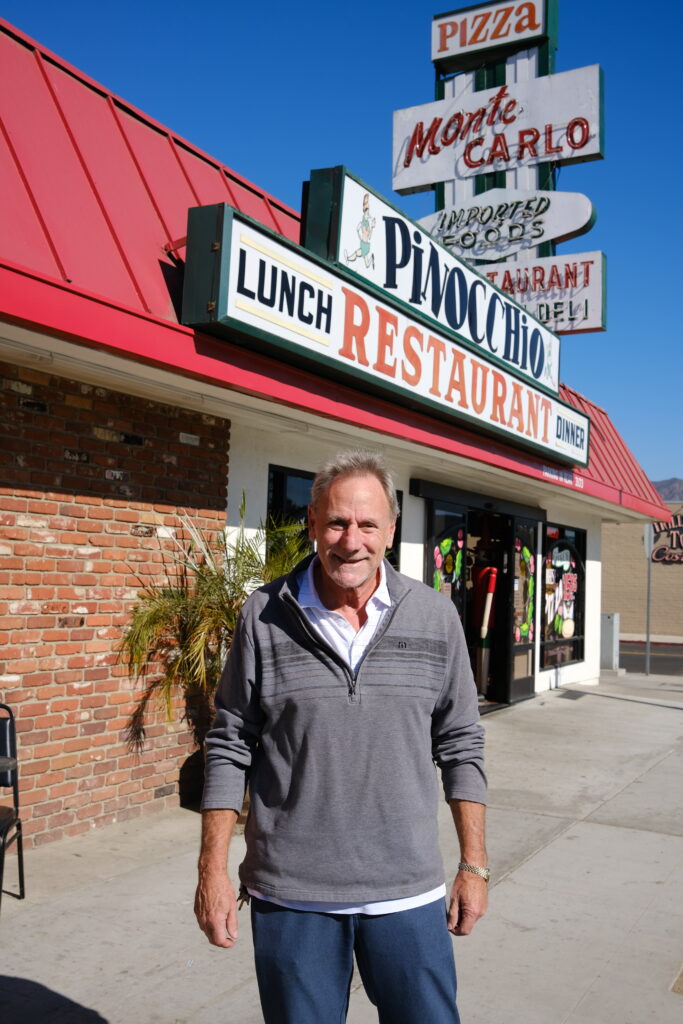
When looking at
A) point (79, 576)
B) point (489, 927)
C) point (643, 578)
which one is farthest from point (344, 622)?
point (643, 578)

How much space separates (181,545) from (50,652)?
127cm

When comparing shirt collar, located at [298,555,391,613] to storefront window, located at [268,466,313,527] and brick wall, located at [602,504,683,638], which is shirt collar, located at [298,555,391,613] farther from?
brick wall, located at [602,504,683,638]

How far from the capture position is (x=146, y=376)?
5543mm

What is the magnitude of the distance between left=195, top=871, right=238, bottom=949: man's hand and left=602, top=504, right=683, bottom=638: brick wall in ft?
99.6

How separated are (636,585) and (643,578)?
0.41 metres

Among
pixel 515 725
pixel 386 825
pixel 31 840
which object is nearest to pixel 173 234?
pixel 31 840

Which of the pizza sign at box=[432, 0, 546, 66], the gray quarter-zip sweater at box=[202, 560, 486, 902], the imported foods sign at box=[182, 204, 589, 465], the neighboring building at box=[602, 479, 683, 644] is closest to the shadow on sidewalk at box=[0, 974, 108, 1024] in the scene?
the gray quarter-zip sweater at box=[202, 560, 486, 902]

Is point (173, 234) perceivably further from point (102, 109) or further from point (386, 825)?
point (386, 825)

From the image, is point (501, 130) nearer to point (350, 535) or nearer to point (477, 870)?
point (350, 535)

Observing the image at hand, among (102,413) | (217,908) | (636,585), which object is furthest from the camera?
(636,585)

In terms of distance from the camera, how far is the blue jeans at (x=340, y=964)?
226 centimetres

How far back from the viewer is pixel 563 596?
566 inches

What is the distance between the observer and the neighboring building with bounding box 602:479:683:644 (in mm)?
31594

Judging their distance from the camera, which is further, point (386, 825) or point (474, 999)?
point (474, 999)
